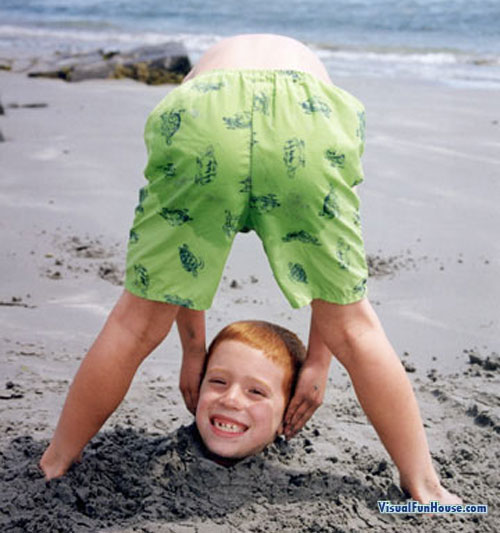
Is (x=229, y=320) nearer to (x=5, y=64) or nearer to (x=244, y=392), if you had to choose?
(x=244, y=392)

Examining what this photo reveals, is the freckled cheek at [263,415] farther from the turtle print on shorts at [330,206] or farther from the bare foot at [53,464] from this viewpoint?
the turtle print on shorts at [330,206]

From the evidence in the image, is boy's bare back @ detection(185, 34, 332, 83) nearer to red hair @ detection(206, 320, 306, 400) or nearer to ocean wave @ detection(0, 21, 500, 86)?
red hair @ detection(206, 320, 306, 400)

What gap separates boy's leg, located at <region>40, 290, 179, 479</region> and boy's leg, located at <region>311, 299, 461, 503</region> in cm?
42

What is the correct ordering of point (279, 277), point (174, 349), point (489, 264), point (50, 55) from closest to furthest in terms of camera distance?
point (279, 277)
point (174, 349)
point (489, 264)
point (50, 55)

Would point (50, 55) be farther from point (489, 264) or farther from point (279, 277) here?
point (279, 277)

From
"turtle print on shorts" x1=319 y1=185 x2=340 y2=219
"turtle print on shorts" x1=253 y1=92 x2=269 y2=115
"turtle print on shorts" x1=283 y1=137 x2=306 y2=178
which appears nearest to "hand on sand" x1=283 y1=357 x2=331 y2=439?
"turtle print on shorts" x1=319 y1=185 x2=340 y2=219

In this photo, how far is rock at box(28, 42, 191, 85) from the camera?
33.8 ft

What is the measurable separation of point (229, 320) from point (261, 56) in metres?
1.52

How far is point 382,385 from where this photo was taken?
220 cm

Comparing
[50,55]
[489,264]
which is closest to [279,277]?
[489,264]

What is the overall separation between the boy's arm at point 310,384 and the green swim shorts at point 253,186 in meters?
0.39

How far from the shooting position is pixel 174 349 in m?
3.29

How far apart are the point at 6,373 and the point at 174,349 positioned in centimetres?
64

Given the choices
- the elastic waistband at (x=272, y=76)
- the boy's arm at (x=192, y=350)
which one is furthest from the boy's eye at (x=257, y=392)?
the elastic waistband at (x=272, y=76)
